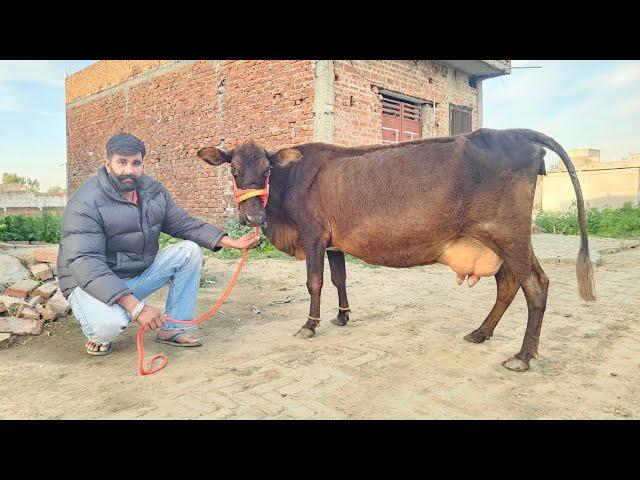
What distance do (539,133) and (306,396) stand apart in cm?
247

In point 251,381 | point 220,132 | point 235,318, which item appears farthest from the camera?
point 220,132

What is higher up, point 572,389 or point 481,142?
point 481,142

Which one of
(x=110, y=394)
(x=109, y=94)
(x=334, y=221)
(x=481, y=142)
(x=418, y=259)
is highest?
(x=109, y=94)

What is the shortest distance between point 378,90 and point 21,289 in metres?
7.86

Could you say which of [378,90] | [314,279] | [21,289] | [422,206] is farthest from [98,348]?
[378,90]

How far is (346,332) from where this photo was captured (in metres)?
4.18

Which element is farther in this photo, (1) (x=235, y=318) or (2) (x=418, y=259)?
(1) (x=235, y=318)

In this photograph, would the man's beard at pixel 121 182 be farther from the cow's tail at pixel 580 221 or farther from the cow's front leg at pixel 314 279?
the cow's tail at pixel 580 221

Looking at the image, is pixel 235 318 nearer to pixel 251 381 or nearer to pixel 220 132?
pixel 251 381

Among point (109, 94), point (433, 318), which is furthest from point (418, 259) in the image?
point (109, 94)

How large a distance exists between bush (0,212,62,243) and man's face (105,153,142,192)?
21.2 feet

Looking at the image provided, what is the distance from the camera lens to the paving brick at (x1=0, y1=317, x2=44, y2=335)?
3918 millimetres

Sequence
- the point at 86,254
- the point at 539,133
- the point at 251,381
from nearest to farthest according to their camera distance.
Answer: the point at 251,381 < the point at 86,254 < the point at 539,133

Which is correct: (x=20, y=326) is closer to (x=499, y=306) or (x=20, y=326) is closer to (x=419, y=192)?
(x=419, y=192)
